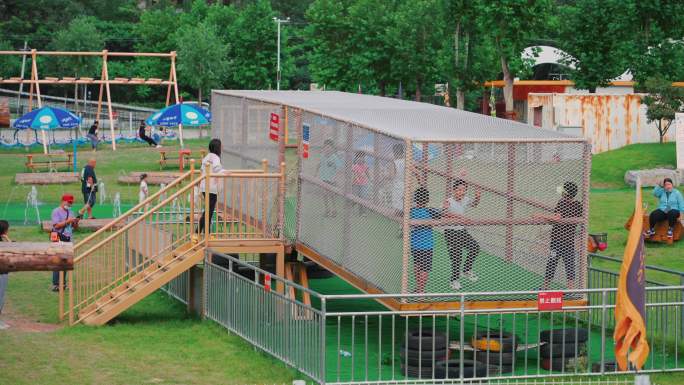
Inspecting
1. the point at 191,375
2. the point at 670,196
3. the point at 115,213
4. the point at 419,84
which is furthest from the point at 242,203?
the point at 419,84

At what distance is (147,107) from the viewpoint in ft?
288

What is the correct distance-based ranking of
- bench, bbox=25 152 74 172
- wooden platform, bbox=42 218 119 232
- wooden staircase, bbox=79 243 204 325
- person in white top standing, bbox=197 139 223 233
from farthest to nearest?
bench, bbox=25 152 74 172 → wooden platform, bbox=42 218 119 232 → person in white top standing, bbox=197 139 223 233 → wooden staircase, bbox=79 243 204 325

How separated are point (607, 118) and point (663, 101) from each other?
3801 mm

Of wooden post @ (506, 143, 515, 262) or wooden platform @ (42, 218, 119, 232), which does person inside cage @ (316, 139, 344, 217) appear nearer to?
wooden post @ (506, 143, 515, 262)

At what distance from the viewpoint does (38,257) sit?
50.6 feet

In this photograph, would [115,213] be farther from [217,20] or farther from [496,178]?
[217,20]

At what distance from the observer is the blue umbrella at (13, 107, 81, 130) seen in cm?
4634

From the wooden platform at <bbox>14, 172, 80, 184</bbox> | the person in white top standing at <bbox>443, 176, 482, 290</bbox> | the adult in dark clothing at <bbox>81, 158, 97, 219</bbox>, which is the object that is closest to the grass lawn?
the person in white top standing at <bbox>443, 176, 482, 290</bbox>

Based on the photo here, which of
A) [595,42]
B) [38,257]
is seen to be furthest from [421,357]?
[595,42]

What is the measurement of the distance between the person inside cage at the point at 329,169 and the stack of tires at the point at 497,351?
3.75 meters

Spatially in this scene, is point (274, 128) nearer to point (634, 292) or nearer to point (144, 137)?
point (634, 292)

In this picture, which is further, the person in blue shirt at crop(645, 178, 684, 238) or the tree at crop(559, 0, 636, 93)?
the tree at crop(559, 0, 636, 93)

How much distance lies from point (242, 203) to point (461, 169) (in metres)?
6.07

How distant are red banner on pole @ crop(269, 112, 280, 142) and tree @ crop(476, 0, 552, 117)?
33.6 metres
